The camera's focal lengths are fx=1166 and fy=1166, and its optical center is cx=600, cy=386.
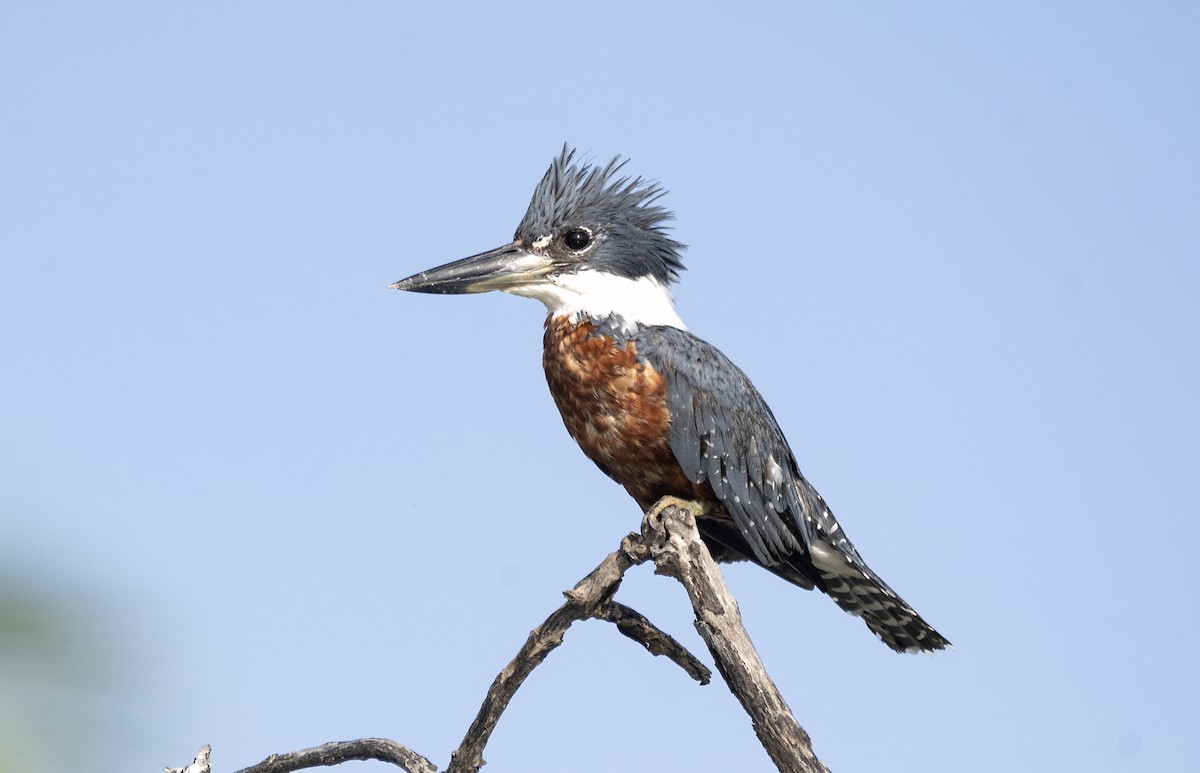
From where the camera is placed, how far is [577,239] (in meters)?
3.82

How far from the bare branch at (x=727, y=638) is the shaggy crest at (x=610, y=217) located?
2.98 feet

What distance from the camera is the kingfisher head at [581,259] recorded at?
3.78 metres

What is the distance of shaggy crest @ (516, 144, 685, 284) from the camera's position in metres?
3.83

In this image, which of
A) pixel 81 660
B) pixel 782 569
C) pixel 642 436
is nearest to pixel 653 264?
pixel 642 436

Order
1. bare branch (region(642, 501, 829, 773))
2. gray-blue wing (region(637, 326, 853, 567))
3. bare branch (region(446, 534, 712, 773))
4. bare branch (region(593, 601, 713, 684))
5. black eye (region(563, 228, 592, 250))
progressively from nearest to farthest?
1. bare branch (region(642, 501, 829, 773))
2. bare branch (region(446, 534, 712, 773))
3. bare branch (region(593, 601, 713, 684))
4. gray-blue wing (region(637, 326, 853, 567))
5. black eye (region(563, 228, 592, 250))

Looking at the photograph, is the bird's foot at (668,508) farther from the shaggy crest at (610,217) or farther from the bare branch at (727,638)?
the shaggy crest at (610,217)

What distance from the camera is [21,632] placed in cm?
241

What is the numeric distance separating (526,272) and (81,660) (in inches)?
74.4

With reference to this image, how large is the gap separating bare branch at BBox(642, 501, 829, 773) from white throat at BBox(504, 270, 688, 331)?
0.69 m

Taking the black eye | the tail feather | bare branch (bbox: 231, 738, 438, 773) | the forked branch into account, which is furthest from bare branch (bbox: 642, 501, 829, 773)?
the black eye

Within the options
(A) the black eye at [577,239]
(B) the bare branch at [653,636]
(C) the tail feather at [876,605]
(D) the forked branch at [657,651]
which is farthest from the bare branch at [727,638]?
(A) the black eye at [577,239]

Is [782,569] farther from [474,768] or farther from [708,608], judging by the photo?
[474,768]

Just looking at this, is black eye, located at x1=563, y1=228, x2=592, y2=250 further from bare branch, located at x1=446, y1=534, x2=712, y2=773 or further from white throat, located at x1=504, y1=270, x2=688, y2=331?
bare branch, located at x1=446, y1=534, x2=712, y2=773

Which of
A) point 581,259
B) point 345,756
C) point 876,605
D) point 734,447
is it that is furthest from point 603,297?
point 345,756
